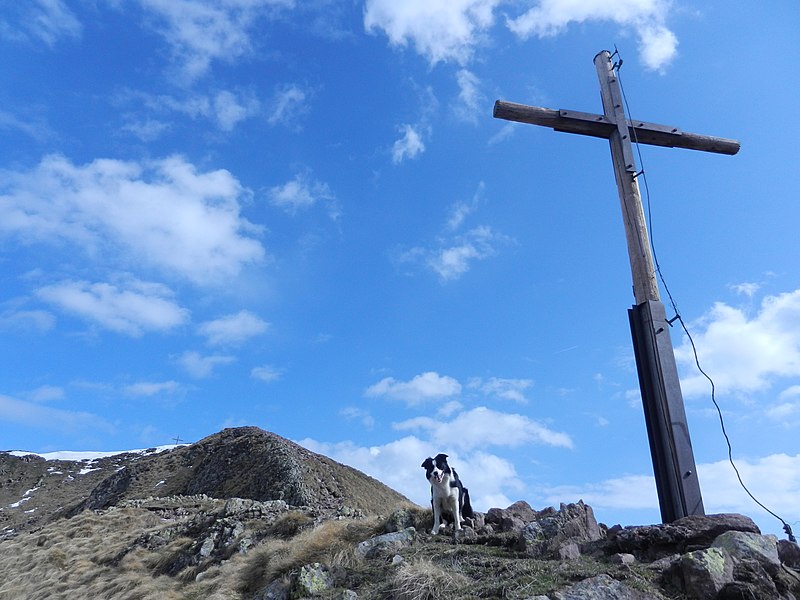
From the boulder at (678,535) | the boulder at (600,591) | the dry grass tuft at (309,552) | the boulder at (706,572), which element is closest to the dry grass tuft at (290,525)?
the dry grass tuft at (309,552)

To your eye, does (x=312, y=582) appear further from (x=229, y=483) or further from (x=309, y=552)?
(x=229, y=483)

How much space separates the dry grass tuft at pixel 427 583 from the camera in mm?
6289

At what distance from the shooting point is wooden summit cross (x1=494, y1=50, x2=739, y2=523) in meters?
6.89

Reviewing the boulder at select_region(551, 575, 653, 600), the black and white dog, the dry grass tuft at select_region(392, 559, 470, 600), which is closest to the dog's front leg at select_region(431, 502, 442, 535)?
the black and white dog

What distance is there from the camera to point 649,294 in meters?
7.48

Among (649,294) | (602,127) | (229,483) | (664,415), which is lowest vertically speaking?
(664,415)

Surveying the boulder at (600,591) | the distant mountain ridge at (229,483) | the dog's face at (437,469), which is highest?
the distant mountain ridge at (229,483)

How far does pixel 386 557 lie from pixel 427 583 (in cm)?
198

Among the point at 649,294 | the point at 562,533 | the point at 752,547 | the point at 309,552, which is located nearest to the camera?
the point at 752,547

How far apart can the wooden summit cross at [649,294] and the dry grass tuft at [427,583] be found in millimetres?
2475

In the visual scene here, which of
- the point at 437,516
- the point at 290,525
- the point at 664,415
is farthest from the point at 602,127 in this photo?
the point at 290,525

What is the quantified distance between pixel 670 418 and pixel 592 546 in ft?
5.55

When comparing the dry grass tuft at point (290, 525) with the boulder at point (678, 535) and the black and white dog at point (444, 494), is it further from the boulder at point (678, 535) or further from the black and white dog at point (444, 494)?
the boulder at point (678, 535)

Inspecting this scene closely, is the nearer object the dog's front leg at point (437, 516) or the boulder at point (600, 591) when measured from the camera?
the boulder at point (600, 591)
